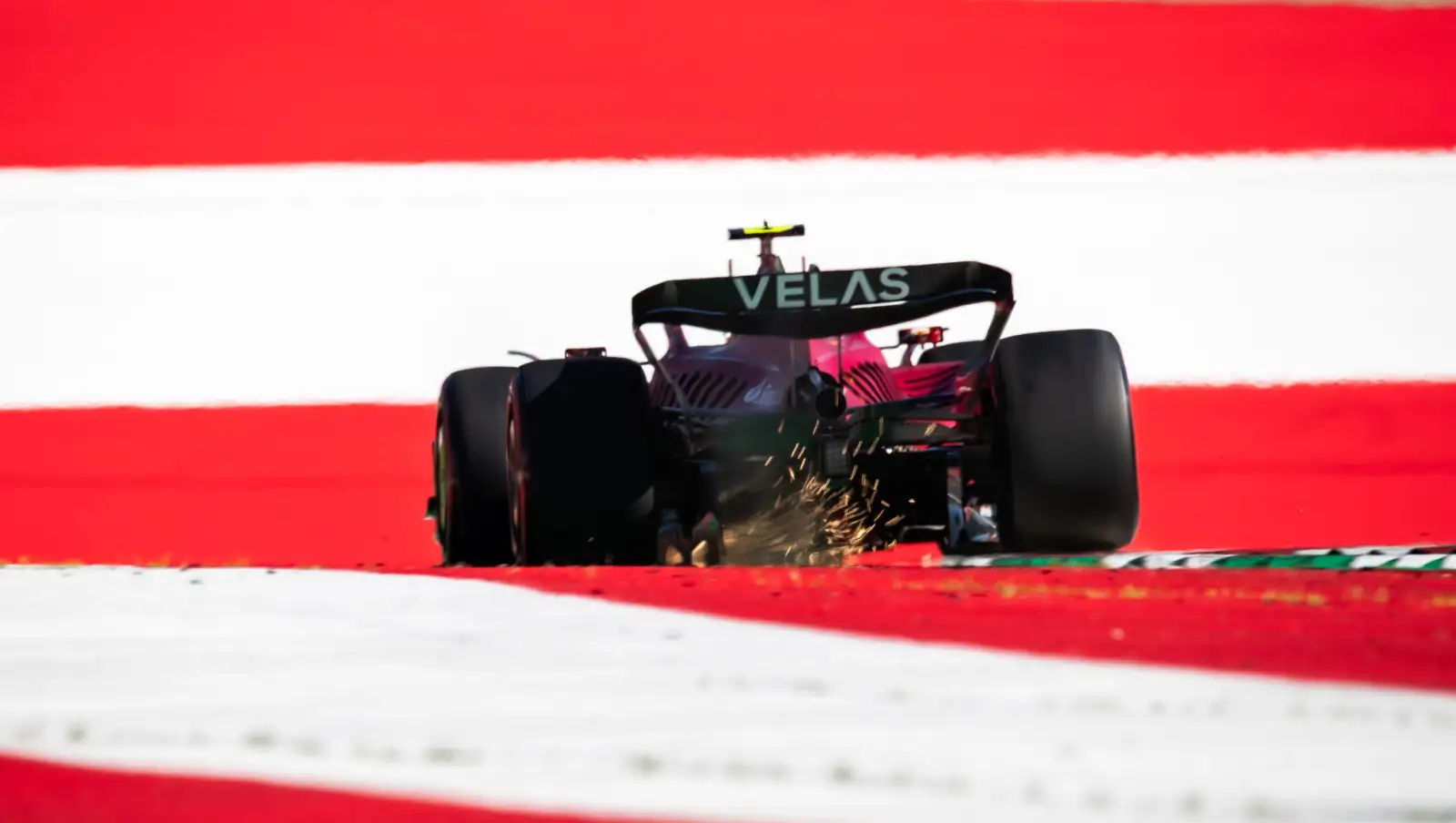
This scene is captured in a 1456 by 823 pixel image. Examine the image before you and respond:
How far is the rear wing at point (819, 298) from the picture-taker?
175 inches

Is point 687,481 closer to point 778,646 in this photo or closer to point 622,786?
point 778,646

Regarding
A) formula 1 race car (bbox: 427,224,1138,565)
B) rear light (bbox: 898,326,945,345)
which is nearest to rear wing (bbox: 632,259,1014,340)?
formula 1 race car (bbox: 427,224,1138,565)

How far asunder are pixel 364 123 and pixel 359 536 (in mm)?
1617

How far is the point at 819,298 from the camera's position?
4461 mm

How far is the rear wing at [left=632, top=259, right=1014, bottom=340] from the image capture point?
4453 mm

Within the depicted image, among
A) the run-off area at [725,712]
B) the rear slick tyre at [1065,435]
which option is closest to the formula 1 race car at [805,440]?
the rear slick tyre at [1065,435]

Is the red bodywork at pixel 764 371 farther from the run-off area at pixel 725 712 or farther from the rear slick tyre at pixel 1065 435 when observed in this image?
the run-off area at pixel 725 712

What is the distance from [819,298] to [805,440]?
37 cm

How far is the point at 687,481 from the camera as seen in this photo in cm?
480

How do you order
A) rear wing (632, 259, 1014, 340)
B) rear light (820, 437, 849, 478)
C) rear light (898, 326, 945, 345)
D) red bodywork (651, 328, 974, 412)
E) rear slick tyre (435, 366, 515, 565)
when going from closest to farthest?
rear wing (632, 259, 1014, 340) < rear light (820, 437, 849, 478) < red bodywork (651, 328, 974, 412) < rear slick tyre (435, 366, 515, 565) < rear light (898, 326, 945, 345)

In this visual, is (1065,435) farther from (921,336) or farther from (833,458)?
(921,336)

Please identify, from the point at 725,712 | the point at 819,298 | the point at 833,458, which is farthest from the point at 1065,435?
the point at 725,712

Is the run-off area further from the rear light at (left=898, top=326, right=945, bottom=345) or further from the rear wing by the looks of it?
the rear light at (left=898, top=326, right=945, bottom=345)

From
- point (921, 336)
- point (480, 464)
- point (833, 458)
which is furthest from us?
point (921, 336)
